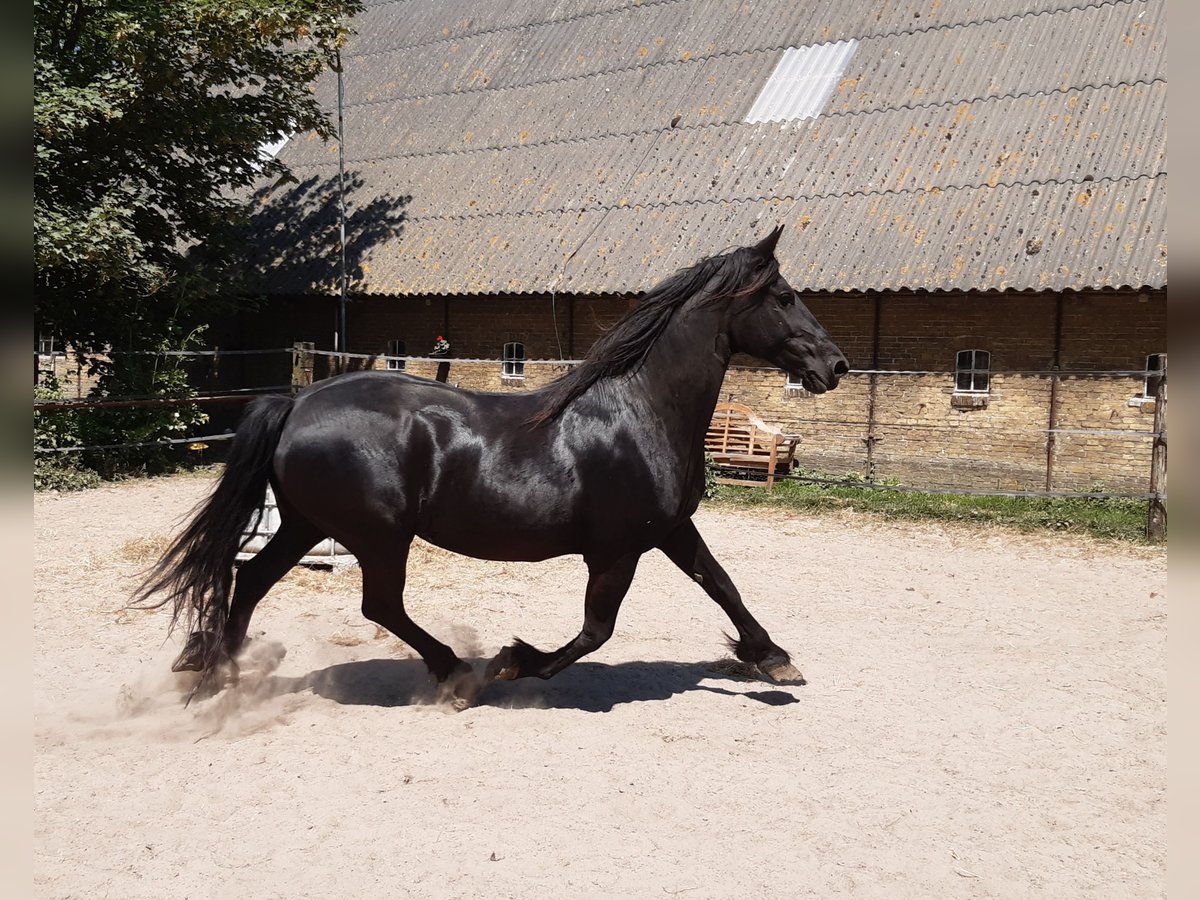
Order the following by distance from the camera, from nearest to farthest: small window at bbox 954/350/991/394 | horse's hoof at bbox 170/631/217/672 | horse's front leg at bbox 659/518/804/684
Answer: horse's hoof at bbox 170/631/217/672, horse's front leg at bbox 659/518/804/684, small window at bbox 954/350/991/394

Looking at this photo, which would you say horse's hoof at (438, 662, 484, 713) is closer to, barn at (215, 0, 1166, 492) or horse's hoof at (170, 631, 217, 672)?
horse's hoof at (170, 631, 217, 672)

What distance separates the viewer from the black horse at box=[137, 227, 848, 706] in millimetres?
4637

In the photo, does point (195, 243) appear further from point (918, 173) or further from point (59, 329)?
point (918, 173)

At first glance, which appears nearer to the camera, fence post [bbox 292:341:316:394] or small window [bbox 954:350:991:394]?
small window [bbox 954:350:991:394]

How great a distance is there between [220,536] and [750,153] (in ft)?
40.0

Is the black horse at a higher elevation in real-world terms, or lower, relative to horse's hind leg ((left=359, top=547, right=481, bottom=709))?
higher

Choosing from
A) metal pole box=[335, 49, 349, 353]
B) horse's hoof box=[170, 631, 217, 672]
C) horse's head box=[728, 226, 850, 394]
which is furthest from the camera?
metal pole box=[335, 49, 349, 353]

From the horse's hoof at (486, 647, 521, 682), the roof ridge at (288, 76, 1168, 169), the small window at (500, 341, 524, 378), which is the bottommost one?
the horse's hoof at (486, 647, 521, 682)

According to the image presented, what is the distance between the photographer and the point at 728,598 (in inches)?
204

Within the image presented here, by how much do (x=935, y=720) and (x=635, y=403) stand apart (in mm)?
2178

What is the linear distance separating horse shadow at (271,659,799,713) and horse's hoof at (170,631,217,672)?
0.47m

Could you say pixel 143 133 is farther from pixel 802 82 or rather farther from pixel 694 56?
pixel 802 82

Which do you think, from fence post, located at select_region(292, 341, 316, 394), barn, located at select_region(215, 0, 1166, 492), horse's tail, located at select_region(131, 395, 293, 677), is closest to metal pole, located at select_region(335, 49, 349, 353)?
barn, located at select_region(215, 0, 1166, 492)

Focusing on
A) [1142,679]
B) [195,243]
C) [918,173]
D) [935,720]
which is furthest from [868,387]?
[195,243]
